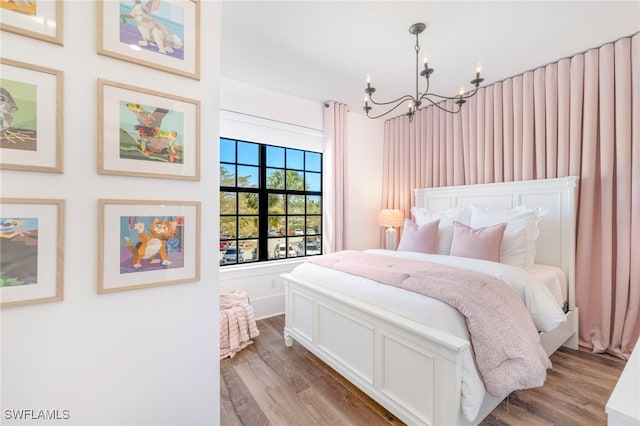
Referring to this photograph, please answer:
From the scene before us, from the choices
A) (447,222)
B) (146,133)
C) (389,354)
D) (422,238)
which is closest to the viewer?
(146,133)

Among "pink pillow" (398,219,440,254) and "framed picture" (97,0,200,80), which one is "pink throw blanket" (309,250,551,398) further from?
"framed picture" (97,0,200,80)

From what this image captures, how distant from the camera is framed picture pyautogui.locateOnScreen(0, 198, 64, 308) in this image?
0.82 m

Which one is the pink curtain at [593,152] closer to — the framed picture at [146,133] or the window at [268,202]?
the window at [268,202]

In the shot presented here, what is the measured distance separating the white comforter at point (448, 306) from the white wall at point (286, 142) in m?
0.90

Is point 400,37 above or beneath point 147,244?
above

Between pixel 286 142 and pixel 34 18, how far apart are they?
261 cm

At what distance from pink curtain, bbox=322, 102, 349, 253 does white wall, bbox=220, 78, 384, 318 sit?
0.36 ft

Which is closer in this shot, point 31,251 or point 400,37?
point 31,251

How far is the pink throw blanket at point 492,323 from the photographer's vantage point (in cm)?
136

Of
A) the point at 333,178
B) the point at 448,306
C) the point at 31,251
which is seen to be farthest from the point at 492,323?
the point at 333,178

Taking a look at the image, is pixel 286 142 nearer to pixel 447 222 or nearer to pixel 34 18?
pixel 447 222

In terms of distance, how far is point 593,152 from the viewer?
2418 millimetres

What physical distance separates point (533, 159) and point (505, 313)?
6.80ft

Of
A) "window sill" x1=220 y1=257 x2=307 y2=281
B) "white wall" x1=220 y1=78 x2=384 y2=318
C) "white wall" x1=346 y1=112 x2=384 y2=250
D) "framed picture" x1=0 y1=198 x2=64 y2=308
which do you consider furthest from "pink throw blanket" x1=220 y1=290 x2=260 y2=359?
"white wall" x1=346 y1=112 x2=384 y2=250
